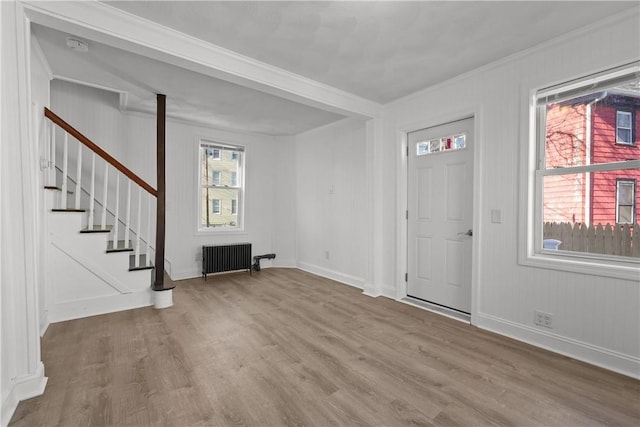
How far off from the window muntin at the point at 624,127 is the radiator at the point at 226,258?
4965 millimetres

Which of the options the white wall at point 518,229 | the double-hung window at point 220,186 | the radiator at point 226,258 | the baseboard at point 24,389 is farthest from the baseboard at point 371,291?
the baseboard at point 24,389

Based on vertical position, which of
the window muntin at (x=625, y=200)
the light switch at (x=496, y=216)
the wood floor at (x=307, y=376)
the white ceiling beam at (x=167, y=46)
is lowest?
the wood floor at (x=307, y=376)

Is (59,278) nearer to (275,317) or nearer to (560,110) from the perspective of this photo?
(275,317)

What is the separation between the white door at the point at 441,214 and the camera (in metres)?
3.38

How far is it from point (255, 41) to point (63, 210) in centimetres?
265

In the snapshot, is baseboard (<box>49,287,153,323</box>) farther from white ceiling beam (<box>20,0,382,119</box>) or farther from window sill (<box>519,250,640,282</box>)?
window sill (<box>519,250,640,282</box>)

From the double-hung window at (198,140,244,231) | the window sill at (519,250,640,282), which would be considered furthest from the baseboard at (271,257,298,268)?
the window sill at (519,250,640,282)

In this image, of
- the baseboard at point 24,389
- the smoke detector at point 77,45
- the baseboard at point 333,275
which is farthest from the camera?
the baseboard at point 333,275

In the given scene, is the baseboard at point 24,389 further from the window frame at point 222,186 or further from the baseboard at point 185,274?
the window frame at point 222,186

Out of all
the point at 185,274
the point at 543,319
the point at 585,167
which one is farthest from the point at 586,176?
the point at 185,274

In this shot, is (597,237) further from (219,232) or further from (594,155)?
(219,232)

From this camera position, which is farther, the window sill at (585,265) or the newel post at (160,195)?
the newel post at (160,195)

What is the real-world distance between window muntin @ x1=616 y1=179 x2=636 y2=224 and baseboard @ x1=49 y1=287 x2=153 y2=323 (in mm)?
4736

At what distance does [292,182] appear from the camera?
6043mm
